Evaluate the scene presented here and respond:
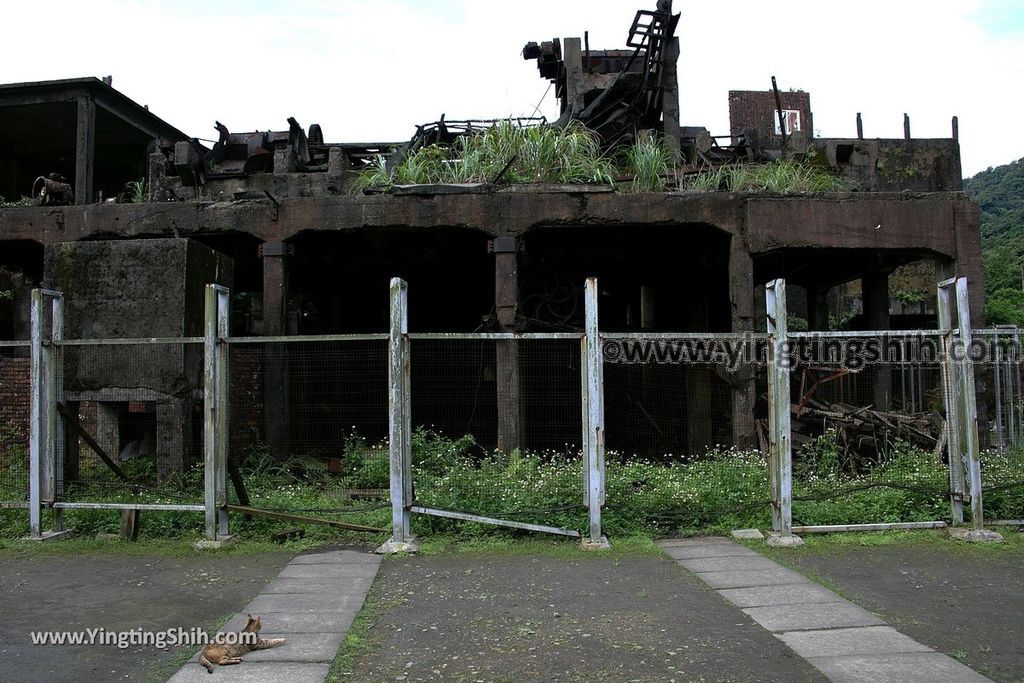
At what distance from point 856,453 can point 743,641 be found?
22.9 ft

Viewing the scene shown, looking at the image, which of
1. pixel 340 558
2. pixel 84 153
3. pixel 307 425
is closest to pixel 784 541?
pixel 340 558

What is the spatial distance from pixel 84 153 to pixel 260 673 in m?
12.4

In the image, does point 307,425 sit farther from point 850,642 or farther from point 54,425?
point 850,642

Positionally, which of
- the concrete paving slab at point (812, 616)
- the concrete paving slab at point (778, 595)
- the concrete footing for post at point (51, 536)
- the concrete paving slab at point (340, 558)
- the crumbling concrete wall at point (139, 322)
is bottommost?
the concrete paving slab at point (812, 616)

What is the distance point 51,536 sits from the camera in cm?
720

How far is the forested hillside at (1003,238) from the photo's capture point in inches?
1162

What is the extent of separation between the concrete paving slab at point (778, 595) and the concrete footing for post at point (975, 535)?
7.15 feet

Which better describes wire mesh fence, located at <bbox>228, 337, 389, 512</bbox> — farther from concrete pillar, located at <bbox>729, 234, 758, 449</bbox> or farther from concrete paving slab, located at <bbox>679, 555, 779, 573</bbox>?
concrete pillar, located at <bbox>729, 234, 758, 449</bbox>

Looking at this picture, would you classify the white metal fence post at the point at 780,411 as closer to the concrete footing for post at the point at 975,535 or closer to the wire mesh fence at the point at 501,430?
the concrete footing for post at the point at 975,535

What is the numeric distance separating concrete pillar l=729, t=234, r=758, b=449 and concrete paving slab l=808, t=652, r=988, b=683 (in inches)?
231

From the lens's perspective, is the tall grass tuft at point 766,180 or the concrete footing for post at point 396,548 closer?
the concrete footing for post at point 396,548

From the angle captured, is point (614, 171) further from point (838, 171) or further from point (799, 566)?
point (799, 566)

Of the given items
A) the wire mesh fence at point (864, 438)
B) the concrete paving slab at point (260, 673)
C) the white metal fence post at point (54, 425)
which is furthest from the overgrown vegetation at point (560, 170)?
the concrete paving slab at point (260, 673)

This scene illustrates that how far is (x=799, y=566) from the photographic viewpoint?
6.18 m
